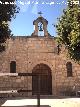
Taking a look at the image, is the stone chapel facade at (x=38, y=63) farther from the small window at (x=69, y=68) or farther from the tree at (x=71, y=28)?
the tree at (x=71, y=28)

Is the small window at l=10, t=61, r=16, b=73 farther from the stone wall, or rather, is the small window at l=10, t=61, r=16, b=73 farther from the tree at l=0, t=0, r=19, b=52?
the tree at l=0, t=0, r=19, b=52

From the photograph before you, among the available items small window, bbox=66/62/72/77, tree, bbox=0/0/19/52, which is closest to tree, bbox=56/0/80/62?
tree, bbox=0/0/19/52

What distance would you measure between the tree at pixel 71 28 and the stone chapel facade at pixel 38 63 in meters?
12.0

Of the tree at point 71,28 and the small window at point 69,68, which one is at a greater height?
the tree at point 71,28

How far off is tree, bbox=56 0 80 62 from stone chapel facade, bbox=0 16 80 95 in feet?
39.3

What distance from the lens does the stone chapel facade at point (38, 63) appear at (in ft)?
109

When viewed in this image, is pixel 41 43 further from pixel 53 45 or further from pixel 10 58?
pixel 10 58

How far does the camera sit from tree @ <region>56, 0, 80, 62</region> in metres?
18.7

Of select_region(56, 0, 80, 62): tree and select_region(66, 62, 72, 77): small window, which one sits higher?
select_region(56, 0, 80, 62): tree

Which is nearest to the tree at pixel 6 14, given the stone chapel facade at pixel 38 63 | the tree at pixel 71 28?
the tree at pixel 71 28

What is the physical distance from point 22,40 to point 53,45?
10.1ft

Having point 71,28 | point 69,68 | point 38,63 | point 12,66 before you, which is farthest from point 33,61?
point 71,28

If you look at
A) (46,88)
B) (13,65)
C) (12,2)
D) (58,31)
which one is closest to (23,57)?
(13,65)

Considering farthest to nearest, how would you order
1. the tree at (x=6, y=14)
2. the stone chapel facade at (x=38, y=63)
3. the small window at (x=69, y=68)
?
the small window at (x=69, y=68)
the stone chapel facade at (x=38, y=63)
the tree at (x=6, y=14)
